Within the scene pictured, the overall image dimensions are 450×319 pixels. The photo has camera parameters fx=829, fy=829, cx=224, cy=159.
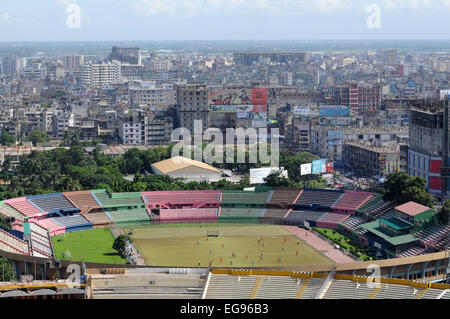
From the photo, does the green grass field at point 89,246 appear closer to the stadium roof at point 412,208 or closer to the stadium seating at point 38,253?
the stadium seating at point 38,253

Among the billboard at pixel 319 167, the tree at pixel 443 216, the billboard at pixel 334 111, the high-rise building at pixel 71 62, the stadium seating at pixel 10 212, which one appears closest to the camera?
the tree at pixel 443 216

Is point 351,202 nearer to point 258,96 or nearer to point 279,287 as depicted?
point 279,287

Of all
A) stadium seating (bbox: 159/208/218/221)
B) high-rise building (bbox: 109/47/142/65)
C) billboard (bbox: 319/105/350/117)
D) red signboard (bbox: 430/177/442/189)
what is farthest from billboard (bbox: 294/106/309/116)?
high-rise building (bbox: 109/47/142/65)

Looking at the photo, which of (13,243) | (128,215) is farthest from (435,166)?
(13,243)

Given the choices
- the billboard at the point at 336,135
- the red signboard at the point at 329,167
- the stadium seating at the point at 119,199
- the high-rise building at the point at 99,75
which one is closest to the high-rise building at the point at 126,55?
the high-rise building at the point at 99,75

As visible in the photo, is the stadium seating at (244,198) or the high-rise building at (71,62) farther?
the high-rise building at (71,62)
